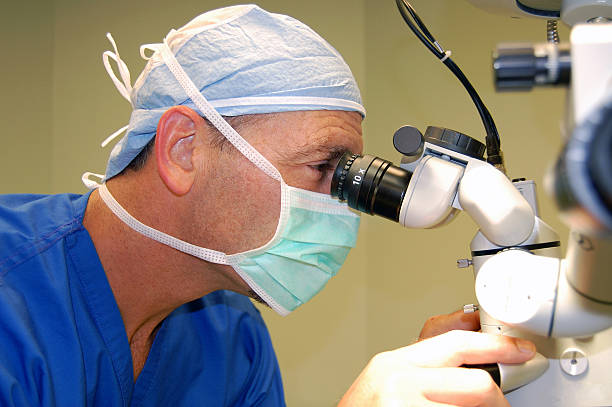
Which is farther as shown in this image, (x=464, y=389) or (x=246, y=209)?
(x=246, y=209)

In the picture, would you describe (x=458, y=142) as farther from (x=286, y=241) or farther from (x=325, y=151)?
(x=286, y=241)

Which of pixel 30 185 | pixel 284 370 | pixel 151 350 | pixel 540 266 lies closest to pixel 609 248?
pixel 540 266

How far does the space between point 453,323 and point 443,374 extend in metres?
0.35

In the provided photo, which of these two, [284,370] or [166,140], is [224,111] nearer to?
[166,140]

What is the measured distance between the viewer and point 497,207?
0.70 m

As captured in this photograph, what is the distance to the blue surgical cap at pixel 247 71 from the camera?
3.23ft

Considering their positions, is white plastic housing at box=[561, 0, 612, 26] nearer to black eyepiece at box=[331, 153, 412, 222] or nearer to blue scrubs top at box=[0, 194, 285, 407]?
black eyepiece at box=[331, 153, 412, 222]

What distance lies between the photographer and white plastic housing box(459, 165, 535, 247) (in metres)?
0.69

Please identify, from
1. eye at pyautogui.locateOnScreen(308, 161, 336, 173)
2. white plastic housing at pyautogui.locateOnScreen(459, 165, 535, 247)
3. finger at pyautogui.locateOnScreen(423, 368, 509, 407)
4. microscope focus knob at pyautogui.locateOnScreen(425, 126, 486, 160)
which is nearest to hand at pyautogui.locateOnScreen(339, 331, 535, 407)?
finger at pyautogui.locateOnScreen(423, 368, 509, 407)

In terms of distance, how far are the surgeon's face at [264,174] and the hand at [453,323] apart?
14.0 inches

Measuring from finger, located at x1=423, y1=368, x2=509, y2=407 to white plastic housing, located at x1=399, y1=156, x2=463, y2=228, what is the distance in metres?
0.23

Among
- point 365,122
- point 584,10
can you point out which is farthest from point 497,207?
point 365,122

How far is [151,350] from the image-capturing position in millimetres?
1182

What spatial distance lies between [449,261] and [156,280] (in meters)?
0.99
